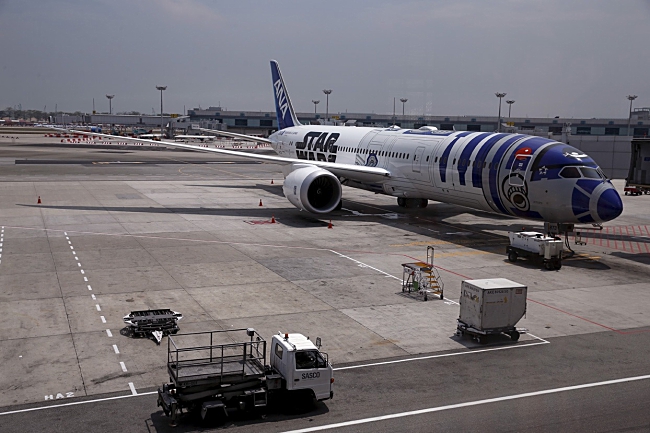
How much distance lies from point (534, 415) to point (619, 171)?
61447mm

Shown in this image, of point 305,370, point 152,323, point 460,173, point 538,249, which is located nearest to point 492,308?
point 305,370

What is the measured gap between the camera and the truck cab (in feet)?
45.0

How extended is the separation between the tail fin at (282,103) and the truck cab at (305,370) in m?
44.7

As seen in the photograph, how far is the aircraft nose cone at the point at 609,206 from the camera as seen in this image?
1107 inches

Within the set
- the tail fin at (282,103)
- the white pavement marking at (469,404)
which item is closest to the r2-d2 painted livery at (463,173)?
the tail fin at (282,103)

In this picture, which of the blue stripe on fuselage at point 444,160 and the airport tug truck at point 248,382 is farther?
the blue stripe on fuselage at point 444,160

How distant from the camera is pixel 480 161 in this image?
108 feet

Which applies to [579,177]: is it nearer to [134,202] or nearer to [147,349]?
[147,349]

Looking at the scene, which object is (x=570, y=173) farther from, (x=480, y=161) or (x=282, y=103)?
(x=282, y=103)

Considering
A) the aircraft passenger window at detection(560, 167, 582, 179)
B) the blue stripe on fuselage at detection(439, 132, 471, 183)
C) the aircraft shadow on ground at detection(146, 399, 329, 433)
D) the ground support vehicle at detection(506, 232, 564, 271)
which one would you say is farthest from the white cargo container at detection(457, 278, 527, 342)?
the blue stripe on fuselage at detection(439, 132, 471, 183)

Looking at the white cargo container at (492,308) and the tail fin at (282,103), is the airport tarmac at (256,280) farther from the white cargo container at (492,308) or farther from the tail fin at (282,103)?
the tail fin at (282,103)

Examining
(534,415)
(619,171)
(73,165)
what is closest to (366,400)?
(534,415)

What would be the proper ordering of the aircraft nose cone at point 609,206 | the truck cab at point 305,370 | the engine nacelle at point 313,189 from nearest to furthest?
the truck cab at point 305,370
the aircraft nose cone at point 609,206
the engine nacelle at point 313,189

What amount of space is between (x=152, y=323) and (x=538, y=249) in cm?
1679
